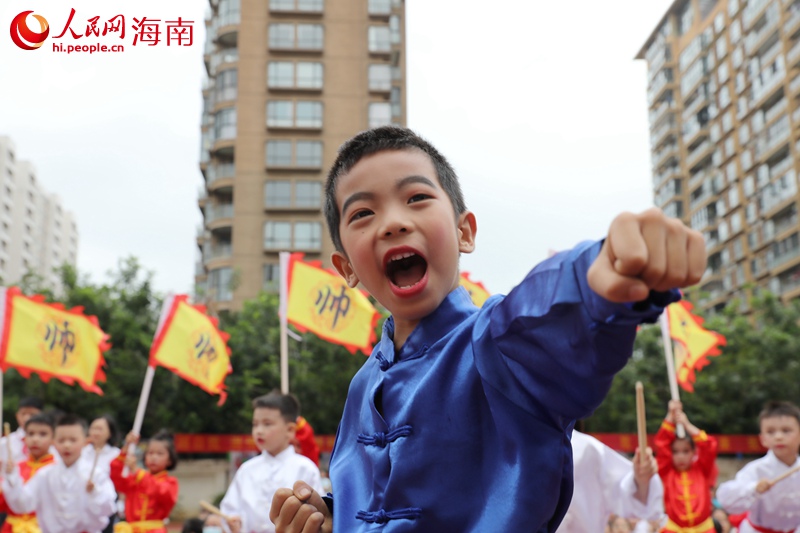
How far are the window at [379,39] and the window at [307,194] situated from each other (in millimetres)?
6909

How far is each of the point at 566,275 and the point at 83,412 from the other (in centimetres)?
2231

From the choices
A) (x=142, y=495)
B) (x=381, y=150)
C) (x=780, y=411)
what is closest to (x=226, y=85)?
(x=142, y=495)

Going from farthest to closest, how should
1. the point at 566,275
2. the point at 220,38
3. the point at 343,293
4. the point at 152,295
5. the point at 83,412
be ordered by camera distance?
1. the point at 220,38
2. the point at 152,295
3. the point at 83,412
4. the point at 343,293
5. the point at 566,275

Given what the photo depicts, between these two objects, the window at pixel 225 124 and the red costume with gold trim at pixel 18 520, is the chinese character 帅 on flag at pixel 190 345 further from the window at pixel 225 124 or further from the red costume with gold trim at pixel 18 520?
the window at pixel 225 124

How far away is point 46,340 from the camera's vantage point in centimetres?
927

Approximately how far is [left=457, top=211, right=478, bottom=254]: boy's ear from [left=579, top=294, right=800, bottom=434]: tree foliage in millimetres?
23090

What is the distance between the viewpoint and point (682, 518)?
25.8ft

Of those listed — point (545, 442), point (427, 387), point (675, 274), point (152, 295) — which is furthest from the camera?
point (152, 295)

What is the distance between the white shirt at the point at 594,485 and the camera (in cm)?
422

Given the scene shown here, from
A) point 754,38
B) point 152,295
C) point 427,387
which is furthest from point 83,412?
point 754,38

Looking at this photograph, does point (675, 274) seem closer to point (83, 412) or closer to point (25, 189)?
point (83, 412)

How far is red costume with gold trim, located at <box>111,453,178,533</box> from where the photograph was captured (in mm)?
8312

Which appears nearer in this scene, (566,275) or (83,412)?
(566,275)

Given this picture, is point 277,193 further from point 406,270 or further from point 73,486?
point 406,270
